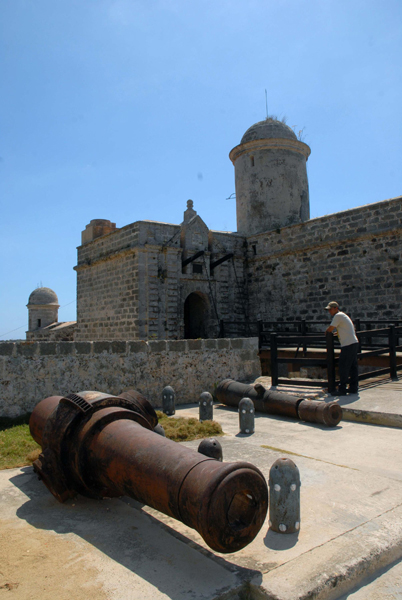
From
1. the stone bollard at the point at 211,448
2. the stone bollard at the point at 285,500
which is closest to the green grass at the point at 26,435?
the stone bollard at the point at 211,448

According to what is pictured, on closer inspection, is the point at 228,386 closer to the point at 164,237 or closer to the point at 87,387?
the point at 87,387

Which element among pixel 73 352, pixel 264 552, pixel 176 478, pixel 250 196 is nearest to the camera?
pixel 176 478

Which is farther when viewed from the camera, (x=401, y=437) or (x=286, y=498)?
(x=401, y=437)

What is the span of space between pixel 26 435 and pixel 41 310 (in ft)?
88.6

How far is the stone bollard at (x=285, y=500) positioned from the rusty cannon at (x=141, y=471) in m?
0.55

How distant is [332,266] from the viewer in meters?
14.8

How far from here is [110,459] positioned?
9.62 feet

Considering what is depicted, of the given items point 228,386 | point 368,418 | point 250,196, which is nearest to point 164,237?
point 250,196

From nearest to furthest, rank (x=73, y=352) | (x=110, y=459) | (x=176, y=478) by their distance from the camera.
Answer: (x=176, y=478) < (x=110, y=459) < (x=73, y=352)

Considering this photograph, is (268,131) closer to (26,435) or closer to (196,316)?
(196,316)

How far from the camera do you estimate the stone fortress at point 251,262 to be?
13.8m

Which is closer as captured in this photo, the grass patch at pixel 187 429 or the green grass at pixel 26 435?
the green grass at pixel 26 435

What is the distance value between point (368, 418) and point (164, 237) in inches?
438

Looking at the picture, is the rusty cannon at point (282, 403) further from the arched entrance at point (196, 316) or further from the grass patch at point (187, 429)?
the arched entrance at point (196, 316)
